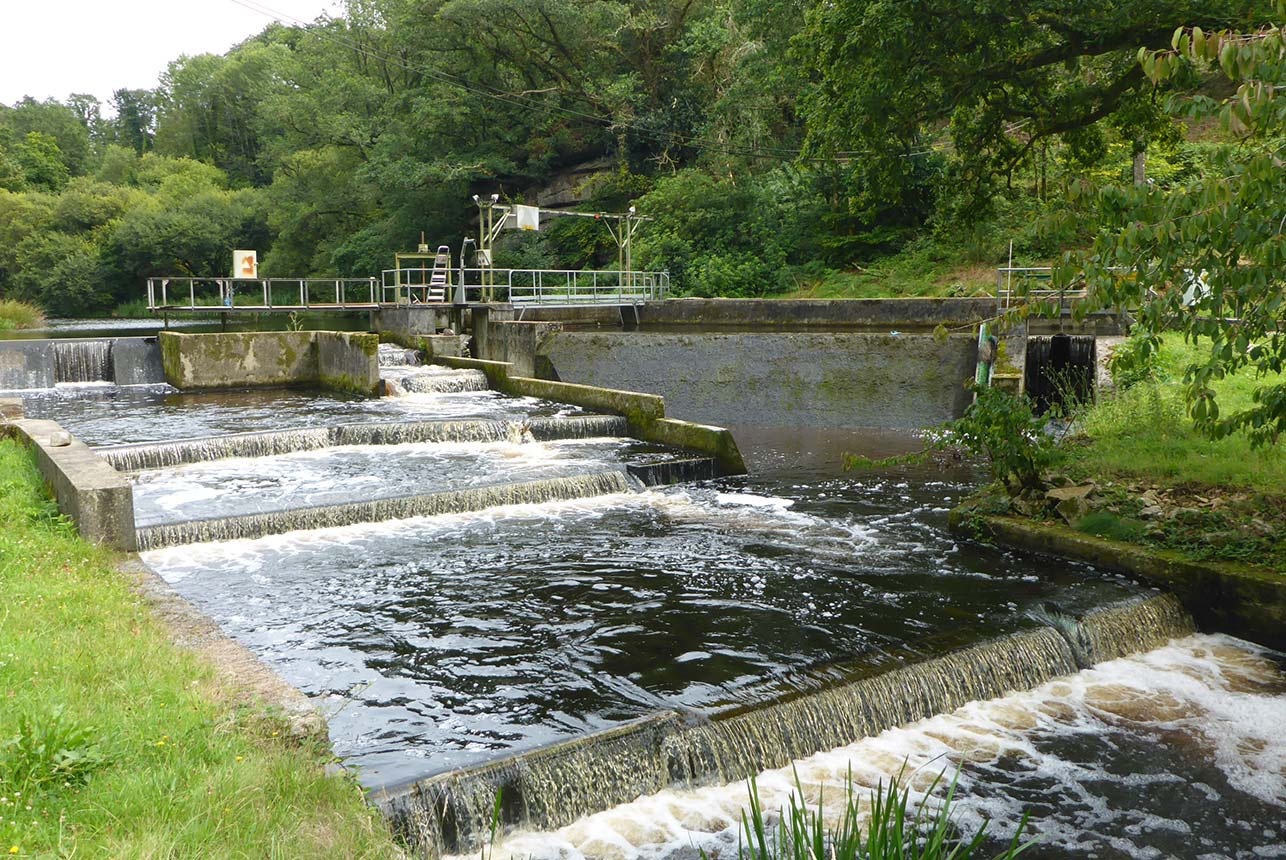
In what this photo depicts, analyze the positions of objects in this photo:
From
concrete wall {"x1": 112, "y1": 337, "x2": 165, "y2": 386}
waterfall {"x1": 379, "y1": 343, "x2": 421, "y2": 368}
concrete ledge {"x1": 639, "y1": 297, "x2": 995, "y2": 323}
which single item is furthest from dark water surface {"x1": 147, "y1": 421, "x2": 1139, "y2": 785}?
concrete wall {"x1": 112, "y1": 337, "x2": 165, "y2": 386}

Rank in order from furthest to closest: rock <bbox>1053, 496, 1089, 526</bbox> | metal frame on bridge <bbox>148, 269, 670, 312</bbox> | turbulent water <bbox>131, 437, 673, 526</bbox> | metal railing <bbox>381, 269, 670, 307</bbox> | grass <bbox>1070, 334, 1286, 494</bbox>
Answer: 1. metal railing <bbox>381, 269, 670, 307</bbox>
2. metal frame on bridge <bbox>148, 269, 670, 312</bbox>
3. turbulent water <bbox>131, 437, 673, 526</bbox>
4. rock <bbox>1053, 496, 1089, 526</bbox>
5. grass <bbox>1070, 334, 1286, 494</bbox>

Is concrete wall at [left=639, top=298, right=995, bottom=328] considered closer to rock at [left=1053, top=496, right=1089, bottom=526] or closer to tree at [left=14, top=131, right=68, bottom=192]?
rock at [left=1053, top=496, right=1089, bottom=526]

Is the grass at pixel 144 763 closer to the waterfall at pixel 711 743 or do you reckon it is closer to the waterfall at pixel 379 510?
the waterfall at pixel 711 743

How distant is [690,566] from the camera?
923 cm

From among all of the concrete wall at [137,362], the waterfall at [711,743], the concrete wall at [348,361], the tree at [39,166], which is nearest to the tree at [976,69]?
the waterfall at [711,743]

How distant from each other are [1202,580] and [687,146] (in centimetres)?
2988

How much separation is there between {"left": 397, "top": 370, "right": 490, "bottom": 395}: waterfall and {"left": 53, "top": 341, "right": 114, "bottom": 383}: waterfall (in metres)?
6.74

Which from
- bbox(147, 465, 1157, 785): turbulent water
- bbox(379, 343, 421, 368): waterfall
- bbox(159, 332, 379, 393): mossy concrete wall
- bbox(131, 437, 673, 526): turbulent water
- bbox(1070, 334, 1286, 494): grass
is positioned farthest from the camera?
bbox(379, 343, 421, 368): waterfall

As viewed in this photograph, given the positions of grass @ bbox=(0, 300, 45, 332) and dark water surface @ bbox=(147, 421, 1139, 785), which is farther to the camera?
grass @ bbox=(0, 300, 45, 332)

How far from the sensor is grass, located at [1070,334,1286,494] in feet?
30.4

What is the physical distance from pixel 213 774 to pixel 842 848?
253 centimetres

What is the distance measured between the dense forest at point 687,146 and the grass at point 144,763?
4624 millimetres

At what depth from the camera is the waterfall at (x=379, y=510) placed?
31.9 feet

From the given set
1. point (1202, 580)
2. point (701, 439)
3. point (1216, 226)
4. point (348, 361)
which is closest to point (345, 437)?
point (701, 439)
